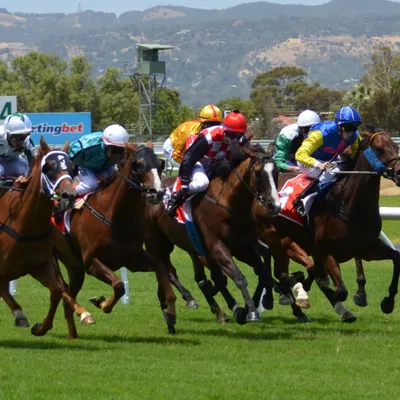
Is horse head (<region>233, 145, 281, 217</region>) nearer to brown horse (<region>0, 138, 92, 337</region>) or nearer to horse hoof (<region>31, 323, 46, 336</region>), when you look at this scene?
brown horse (<region>0, 138, 92, 337</region>)

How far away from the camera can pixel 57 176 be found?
10359mm

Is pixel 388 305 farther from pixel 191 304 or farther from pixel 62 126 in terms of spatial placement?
pixel 62 126

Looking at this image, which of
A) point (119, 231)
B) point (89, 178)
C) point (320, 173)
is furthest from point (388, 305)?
point (89, 178)

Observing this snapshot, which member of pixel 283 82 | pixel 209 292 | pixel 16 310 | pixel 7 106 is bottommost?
pixel 283 82

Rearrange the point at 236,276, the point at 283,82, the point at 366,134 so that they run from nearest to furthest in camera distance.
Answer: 1. the point at 236,276
2. the point at 366,134
3. the point at 283,82

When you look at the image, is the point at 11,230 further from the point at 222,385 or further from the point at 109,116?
the point at 109,116

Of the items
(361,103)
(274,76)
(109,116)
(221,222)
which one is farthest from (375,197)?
(274,76)

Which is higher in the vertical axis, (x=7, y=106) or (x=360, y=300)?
(x=7, y=106)

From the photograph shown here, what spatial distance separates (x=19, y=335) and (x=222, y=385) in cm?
364

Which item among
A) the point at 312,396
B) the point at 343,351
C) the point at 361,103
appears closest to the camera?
the point at 312,396

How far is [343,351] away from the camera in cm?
1080

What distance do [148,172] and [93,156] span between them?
4.03ft

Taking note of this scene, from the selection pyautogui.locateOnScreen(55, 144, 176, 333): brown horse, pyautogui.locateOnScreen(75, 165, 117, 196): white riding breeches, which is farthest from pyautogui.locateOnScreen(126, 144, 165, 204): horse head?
pyautogui.locateOnScreen(75, 165, 117, 196): white riding breeches

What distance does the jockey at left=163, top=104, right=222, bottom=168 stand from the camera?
14.0m
